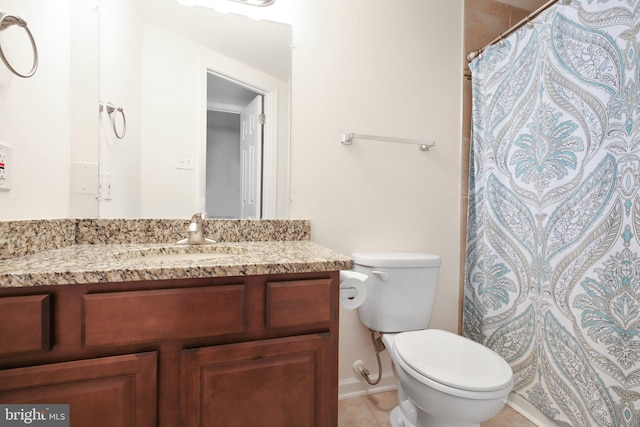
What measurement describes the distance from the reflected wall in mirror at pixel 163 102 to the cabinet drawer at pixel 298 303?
64cm

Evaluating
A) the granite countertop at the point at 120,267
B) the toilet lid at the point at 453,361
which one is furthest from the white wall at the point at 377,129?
the granite countertop at the point at 120,267

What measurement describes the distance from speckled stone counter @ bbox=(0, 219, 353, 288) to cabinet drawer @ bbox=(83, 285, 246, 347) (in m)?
0.05

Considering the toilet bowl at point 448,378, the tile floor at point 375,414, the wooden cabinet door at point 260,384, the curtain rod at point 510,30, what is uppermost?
the curtain rod at point 510,30

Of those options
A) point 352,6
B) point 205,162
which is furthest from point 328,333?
point 352,6

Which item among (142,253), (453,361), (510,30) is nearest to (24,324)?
(142,253)

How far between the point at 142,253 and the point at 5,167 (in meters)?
0.43

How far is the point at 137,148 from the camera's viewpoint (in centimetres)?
128

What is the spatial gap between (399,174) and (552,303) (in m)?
0.90

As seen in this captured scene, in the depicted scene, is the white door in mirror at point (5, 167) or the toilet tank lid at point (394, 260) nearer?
the white door in mirror at point (5, 167)

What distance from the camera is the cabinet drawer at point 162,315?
0.68 m

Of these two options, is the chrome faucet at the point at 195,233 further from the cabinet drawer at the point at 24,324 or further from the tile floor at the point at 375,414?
the tile floor at the point at 375,414

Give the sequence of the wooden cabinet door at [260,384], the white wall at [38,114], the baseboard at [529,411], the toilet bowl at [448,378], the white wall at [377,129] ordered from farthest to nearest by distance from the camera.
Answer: the white wall at [377,129]
the baseboard at [529,411]
the toilet bowl at [448,378]
the white wall at [38,114]
the wooden cabinet door at [260,384]

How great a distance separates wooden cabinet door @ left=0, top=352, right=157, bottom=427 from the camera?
2.08 ft

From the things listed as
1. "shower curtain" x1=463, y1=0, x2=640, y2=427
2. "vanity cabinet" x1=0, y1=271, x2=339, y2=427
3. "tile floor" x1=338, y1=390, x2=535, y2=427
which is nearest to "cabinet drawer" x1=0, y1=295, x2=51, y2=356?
"vanity cabinet" x1=0, y1=271, x2=339, y2=427
